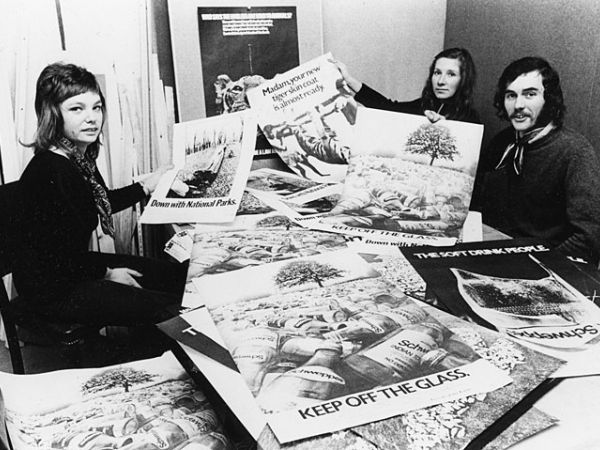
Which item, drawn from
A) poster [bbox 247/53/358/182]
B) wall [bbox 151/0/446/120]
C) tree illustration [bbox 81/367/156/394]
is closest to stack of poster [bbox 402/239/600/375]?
tree illustration [bbox 81/367/156/394]

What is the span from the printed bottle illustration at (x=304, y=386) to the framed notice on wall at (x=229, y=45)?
3.37ft

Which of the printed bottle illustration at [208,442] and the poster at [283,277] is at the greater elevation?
the poster at [283,277]

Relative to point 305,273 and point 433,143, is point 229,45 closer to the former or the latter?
point 433,143

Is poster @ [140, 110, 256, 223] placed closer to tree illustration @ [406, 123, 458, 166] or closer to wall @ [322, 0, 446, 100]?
tree illustration @ [406, 123, 458, 166]

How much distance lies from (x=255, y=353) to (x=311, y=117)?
810 millimetres

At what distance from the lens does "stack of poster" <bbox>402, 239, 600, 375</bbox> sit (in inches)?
22.6

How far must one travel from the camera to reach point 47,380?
66cm

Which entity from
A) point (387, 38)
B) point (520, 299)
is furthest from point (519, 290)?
point (387, 38)

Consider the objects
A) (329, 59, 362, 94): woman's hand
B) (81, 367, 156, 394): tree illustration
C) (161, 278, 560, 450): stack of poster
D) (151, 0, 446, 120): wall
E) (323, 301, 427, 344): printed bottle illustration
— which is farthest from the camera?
(151, 0, 446, 120): wall

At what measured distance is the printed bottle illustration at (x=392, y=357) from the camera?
0.48 metres

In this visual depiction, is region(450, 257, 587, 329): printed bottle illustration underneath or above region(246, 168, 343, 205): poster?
underneath

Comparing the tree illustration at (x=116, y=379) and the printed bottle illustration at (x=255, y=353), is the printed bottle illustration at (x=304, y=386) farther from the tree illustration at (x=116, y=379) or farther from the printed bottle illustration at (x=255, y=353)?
the tree illustration at (x=116, y=379)

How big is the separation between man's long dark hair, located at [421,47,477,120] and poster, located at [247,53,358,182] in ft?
1.05

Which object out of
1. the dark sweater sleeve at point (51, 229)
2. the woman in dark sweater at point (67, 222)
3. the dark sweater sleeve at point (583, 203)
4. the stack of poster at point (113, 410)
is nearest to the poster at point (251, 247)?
the stack of poster at point (113, 410)
